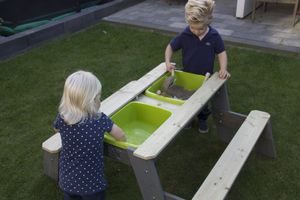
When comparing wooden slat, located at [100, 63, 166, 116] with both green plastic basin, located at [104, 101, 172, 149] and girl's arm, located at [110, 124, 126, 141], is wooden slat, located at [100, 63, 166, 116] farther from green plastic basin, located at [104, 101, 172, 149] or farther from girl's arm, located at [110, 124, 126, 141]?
girl's arm, located at [110, 124, 126, 141]

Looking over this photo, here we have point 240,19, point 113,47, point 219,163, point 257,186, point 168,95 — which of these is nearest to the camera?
point 219,163

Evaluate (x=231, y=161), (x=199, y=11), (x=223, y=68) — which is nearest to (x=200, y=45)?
A: (x=223, y=68)

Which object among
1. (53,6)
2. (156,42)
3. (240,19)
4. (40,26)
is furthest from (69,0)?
(240,19)

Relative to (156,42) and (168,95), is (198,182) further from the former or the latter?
(156,42)

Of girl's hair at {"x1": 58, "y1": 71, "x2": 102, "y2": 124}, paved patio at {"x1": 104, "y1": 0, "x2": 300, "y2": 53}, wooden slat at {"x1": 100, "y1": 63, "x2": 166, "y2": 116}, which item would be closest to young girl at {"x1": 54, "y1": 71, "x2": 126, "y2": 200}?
girl's hair at {"x1": 58, "y1": 71, "x2": 102, "y2": 124}

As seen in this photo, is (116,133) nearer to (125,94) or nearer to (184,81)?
(125,94)

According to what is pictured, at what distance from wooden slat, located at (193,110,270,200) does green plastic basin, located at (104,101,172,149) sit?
0.55m

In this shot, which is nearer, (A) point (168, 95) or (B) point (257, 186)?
(B) point (257, 186)

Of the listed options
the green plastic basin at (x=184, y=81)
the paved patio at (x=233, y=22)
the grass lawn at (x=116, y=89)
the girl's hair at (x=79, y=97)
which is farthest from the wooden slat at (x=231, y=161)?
the paved patio at (x=233, y=22)

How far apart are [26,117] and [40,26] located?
8.02 feet

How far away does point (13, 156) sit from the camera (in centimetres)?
321

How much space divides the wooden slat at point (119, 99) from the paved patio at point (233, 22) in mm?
2565

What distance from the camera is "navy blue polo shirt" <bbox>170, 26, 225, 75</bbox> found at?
9.98 feet

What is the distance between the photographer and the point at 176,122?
242cm
